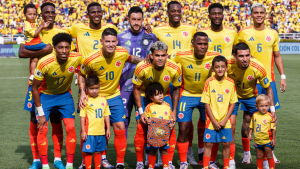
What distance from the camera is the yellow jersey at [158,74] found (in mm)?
5633

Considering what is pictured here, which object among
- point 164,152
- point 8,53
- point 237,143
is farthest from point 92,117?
point 8,53

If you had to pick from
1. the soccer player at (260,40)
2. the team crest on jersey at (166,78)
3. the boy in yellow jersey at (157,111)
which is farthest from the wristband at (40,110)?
the soccer player at (260,40)

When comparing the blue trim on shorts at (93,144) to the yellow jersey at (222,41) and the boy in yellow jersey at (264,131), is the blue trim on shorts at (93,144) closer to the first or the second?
the boy in yellow jersey at (264,131)

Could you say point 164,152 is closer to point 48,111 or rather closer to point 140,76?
point 140,76

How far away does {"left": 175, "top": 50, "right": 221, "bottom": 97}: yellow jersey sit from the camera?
5750 mm

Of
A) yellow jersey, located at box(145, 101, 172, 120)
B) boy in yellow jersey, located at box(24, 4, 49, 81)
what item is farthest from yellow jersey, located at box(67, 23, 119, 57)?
yellow jersey, located at box(145, 101, 172, 120)

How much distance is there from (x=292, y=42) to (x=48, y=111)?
28676mm

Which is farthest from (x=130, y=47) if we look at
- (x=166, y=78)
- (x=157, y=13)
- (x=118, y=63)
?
(x=157, y=13)

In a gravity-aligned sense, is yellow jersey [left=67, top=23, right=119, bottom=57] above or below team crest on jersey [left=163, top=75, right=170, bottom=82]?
above

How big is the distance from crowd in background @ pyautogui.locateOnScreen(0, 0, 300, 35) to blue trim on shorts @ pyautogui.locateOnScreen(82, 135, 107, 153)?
2742cm

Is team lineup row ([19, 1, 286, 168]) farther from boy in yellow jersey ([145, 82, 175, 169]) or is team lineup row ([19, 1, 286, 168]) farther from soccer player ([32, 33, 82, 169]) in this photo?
boy in yellow jersey ([145, 82, 175, 169])

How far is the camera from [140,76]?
18.5 feet

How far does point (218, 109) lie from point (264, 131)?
73 centimetres

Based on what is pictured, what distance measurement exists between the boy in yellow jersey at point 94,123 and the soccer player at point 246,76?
198 cm
